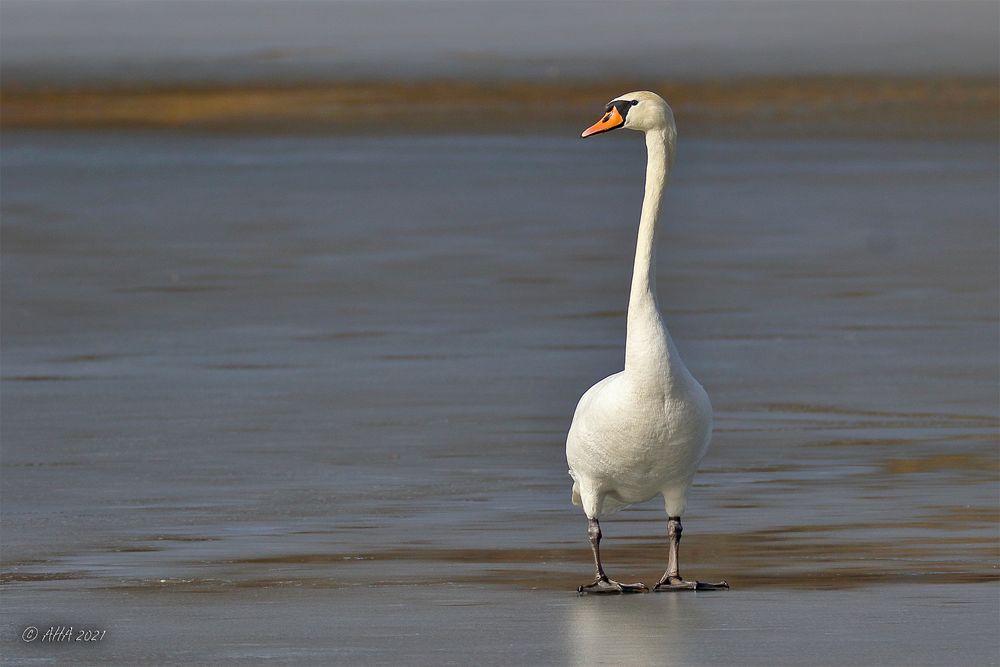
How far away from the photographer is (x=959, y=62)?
66375 mm

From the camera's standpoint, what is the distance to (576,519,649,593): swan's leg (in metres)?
8.59

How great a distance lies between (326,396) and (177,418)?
1236mm

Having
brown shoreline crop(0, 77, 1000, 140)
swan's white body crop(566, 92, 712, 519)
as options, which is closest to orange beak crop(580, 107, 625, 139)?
swan's white body crop(566, 92, 712, 519)

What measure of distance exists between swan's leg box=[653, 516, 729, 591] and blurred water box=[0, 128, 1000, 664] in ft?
0.56

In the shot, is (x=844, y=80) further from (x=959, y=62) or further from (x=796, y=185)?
(x=796, y=185)

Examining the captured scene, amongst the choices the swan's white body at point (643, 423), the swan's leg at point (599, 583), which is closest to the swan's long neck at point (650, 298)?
the swan's white body at point (643, 423)

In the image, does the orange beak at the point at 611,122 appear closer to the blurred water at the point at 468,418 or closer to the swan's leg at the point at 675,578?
the swan's leg at the point at 675,578

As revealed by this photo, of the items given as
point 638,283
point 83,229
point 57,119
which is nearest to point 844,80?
point 57,119

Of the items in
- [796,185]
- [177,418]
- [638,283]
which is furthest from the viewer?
[796,185]

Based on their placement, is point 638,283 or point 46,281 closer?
point 638,283

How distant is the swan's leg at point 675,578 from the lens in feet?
28.3

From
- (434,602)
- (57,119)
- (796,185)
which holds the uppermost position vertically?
(57,119)

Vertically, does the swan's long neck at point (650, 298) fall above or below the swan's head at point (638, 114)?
below

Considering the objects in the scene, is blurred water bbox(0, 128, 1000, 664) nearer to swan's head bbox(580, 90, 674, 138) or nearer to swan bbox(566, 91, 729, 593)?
swan bbox(566, 91, 729, 593)
